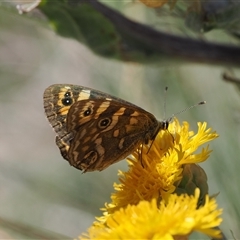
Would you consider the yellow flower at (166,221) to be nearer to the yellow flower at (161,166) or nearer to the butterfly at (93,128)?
the yellow flower at (161,166)

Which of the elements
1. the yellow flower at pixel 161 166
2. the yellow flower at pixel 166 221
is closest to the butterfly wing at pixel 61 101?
the yellow flower at pixel 161 166

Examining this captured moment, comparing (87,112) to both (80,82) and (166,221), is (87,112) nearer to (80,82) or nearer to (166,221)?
(166,221)

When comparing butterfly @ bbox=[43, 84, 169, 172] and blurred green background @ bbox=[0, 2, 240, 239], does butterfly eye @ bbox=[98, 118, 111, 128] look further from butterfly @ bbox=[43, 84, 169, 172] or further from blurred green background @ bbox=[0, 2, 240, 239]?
blurred green background @ bbox=[0, 2, 240, 239]

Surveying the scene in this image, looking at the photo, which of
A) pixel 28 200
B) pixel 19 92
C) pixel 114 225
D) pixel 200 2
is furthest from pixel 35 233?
pixel 19 92

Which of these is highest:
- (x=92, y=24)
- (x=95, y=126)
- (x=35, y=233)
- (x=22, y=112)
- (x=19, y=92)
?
(x=92, y=24)

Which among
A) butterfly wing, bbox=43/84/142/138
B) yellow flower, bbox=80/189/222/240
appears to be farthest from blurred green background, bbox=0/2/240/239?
yellow flower, bbox=80/189/222/240

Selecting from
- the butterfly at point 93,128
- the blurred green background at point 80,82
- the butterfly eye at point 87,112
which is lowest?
the blurred green background at point 80,82

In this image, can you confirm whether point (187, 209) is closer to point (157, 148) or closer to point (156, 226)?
point (156, 226)
